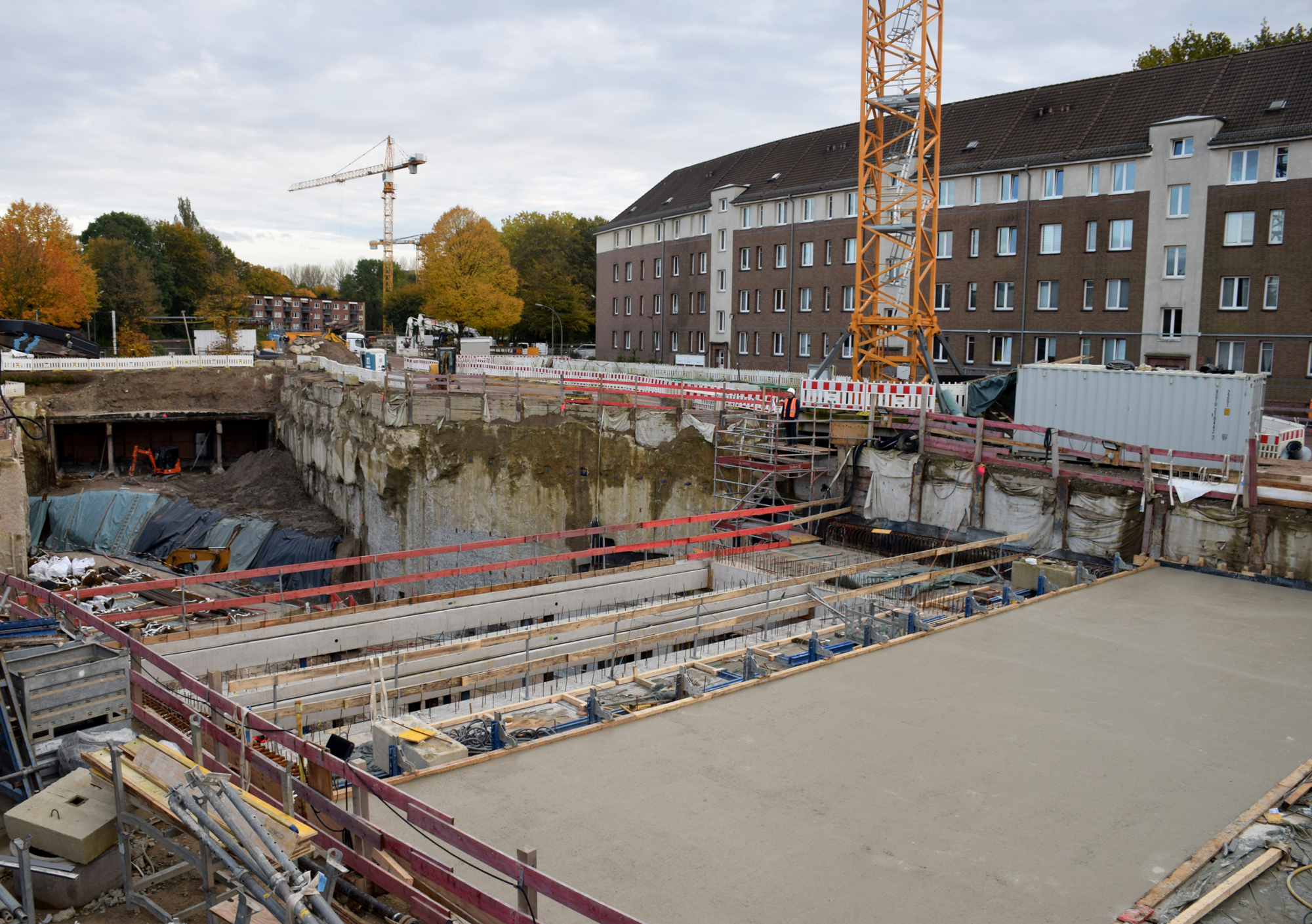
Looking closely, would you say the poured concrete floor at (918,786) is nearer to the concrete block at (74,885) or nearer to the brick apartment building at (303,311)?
the concrete block at (74,885)

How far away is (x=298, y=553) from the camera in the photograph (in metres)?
28.0

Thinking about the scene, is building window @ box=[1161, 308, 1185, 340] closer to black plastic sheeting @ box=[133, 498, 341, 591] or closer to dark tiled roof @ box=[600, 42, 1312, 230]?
dark tiled roof @ box=[600, 42, 1312, 230]

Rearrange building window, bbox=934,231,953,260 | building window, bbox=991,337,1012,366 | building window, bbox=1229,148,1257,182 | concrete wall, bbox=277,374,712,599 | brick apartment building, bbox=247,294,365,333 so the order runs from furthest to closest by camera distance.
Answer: brick apartment building, bbox=247,294,365,333 → building window, bbox=934,231,953,260 → building window, bbox=991,337,1012,366 → building window, bbox=1229,148,1257,182 → concrete wall, bbox=277,374,712,599

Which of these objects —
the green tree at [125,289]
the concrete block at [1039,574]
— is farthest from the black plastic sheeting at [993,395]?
the green tree at [125,289]

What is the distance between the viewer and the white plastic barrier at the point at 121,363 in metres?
38.6

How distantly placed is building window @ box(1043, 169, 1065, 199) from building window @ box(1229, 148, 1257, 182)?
5820 millimetres

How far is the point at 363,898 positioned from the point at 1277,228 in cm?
3389

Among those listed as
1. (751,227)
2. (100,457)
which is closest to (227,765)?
(100,457)

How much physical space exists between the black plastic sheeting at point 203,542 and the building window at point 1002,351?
26067mm

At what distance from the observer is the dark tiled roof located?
100 feet

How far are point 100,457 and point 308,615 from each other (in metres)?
34.7

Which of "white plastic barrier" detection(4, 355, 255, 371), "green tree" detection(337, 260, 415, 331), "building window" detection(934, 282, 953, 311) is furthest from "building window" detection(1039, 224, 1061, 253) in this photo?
"green tree" detection(337, 260, 415, 331)

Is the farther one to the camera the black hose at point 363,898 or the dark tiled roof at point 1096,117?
the dark tiled roof at point 1096,117

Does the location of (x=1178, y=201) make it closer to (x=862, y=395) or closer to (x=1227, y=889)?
(x=862, y=395)
